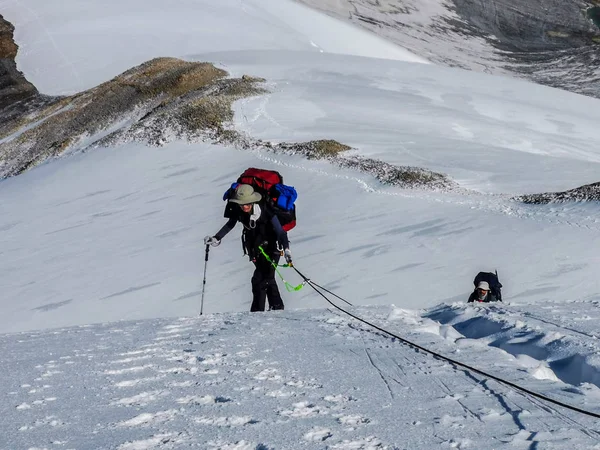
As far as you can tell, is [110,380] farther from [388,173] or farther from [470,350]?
[388,173]

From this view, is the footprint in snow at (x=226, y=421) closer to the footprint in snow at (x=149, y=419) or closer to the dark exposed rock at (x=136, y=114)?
the footprint in snow at (x=149, y=419)

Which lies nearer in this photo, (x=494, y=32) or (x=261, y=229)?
(x=261, y=229)

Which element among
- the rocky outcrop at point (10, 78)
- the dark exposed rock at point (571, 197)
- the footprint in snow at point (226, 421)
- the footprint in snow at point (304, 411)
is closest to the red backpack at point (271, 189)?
the footprint in snow at point (304, 411)

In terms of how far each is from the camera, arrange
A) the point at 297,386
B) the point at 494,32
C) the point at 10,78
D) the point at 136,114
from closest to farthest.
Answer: the point at 297,386 → the point at 136,114 → the point at 10,78 → the point at 494,32

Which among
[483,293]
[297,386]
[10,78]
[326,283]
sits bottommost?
[326,283]

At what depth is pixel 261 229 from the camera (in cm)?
920

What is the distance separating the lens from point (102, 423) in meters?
4.30

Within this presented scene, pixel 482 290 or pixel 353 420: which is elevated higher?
pixel 353 420

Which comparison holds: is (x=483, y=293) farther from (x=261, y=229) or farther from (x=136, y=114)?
(x=136, y=114)

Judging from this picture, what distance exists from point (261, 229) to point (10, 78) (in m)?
41.3

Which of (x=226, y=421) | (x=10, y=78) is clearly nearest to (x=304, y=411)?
(x=226, y=421)

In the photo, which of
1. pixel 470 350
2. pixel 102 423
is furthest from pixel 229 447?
pixel 470 350

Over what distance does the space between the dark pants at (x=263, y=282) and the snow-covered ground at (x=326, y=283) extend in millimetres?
1016

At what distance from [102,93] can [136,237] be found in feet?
63.3
